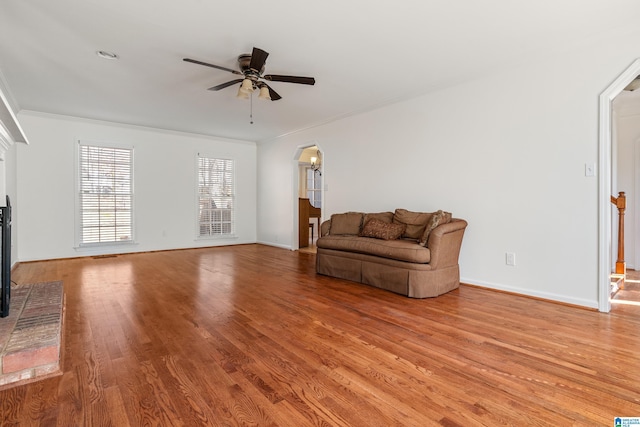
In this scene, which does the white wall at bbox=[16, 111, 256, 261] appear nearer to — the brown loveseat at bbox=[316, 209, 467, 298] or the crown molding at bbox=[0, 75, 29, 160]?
the crown molding at bbox=[0, 75, 29, 160]

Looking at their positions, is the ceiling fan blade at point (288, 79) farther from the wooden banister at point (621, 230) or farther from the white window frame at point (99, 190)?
the white window frame at point (99, 190)

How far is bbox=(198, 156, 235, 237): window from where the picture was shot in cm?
732

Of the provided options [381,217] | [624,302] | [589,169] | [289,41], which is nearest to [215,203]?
[381,217]

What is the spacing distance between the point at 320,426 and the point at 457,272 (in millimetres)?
2918

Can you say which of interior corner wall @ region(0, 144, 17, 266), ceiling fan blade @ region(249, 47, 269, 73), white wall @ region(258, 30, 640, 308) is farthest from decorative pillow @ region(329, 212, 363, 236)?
interior corner wall @ region(0, 144, 17, 266)

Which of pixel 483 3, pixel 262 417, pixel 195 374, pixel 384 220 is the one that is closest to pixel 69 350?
pixel 195 374

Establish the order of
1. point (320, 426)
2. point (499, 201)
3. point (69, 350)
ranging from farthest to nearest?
point (499, 201) → point (69, 350) → point (320, 426)

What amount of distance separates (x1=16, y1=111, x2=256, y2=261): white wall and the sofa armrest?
18.0 feet

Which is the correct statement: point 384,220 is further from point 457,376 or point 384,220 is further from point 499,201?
point 457,376

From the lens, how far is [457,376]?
1805 mm

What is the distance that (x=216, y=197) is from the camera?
7551mm

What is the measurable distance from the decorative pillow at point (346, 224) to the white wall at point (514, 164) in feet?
1.51

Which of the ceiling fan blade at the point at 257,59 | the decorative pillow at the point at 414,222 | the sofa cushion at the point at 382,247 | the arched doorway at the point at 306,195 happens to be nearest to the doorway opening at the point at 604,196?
the sofa cushion at the point at 382,247

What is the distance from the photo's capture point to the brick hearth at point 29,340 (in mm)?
1777
